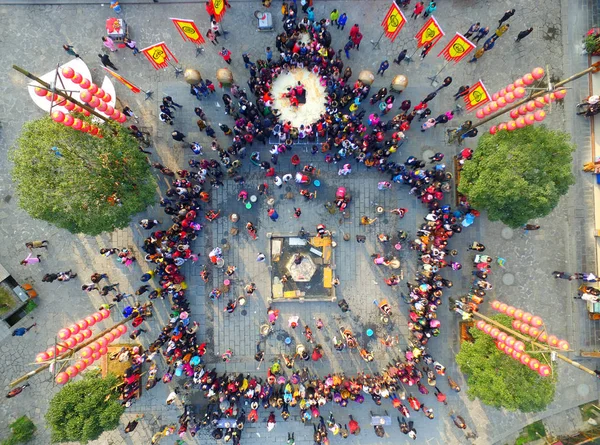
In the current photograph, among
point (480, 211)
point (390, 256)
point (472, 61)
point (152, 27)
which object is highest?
point (152, 27)

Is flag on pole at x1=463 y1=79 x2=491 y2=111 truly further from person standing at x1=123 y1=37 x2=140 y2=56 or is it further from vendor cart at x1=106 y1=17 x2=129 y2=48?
vendor cart at x1=106 y1=17 x2=129 y2=48

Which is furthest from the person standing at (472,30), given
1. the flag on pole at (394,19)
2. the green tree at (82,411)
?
the green tree at (82,411)

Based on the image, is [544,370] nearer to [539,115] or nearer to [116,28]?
[539,115]

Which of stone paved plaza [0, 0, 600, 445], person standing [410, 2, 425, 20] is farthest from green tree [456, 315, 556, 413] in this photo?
person standing [410, 2, 425, 20]

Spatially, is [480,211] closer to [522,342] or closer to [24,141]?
[522,342]

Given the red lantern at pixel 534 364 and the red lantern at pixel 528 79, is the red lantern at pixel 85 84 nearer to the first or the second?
the red lantern at pixel 528 79

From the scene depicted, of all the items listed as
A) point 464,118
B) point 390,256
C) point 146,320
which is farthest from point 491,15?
point 146,320
